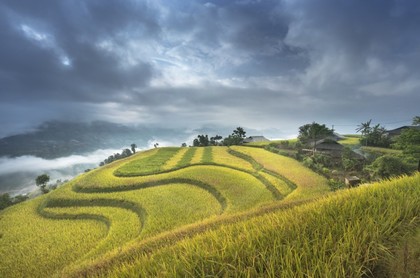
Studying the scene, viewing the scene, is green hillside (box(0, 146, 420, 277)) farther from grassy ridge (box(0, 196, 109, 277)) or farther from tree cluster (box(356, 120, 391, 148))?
tree cluster (box(356, 120, 391, 148))

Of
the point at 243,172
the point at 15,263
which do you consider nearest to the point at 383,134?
the point at 243,172

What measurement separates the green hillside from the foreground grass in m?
0.03

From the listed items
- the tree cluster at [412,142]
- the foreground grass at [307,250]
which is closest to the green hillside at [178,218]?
the foreground grass at [307,250]

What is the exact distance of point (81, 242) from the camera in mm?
11969

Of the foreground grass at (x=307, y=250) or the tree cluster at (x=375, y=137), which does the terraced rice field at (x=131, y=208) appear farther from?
the tree cluster at (x=375, y=137)

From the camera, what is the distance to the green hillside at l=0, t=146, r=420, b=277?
3.79 meters

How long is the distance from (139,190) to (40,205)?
880 cm

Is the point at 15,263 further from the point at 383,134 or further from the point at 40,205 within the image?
the point at 383,134

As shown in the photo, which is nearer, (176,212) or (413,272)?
(413,272)

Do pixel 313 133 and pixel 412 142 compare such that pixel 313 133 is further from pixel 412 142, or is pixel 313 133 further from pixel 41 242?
pixel 41 242

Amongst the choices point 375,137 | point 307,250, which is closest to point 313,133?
point 375,137

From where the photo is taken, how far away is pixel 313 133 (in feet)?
107

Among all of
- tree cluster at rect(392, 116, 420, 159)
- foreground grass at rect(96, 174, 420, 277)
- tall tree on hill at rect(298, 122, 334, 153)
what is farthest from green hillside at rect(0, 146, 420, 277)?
tall tree on hill at rect(298, 122, 334, 153)

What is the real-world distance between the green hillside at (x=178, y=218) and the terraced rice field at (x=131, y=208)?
67 mm
